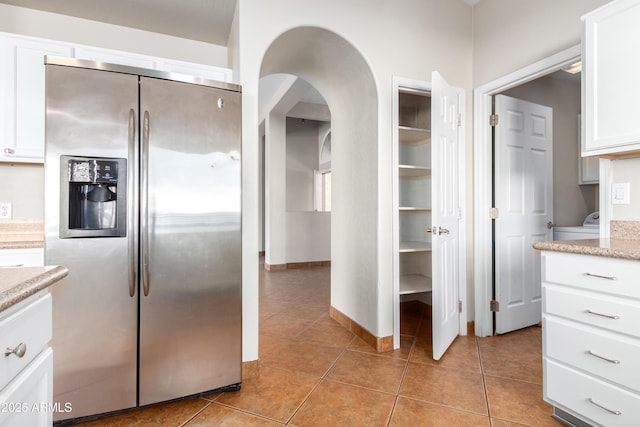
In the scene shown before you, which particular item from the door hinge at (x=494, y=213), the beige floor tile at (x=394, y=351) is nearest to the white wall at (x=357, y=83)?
the beige floor tile at (x=394, y=351)

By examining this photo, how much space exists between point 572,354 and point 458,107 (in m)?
1.97

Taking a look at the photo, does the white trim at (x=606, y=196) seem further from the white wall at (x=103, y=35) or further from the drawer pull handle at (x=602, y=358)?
the white wall at (x=103, y=35)

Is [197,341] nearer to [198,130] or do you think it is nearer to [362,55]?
[198,130]

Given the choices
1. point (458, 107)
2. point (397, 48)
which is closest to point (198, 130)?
point (397, 48)

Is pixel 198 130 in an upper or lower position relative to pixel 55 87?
lower

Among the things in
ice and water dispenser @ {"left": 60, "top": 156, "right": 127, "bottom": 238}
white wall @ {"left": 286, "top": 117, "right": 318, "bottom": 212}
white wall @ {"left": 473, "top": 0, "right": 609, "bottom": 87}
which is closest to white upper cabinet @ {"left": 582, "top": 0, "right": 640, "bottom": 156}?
white wall @ {"left": 473, "top": 0, "right": 609, "bottom": 87}

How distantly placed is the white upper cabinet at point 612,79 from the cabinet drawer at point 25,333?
2.37 m

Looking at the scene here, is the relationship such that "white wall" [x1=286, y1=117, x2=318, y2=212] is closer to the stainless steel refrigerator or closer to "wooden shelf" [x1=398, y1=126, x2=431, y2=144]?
"wooden shelf" [x1=398, y1=126, x2=431, y2=144]

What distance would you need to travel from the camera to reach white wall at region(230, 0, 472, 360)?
2.08 meters

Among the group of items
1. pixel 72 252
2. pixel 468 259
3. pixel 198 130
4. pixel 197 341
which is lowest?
pixel 197 341

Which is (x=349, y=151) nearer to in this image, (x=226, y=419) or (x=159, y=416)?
(x=226, y=419)

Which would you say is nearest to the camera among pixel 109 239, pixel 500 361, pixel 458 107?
pixel 109 239

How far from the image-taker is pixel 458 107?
8.89ft

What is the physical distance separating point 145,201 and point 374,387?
1.72 metres
